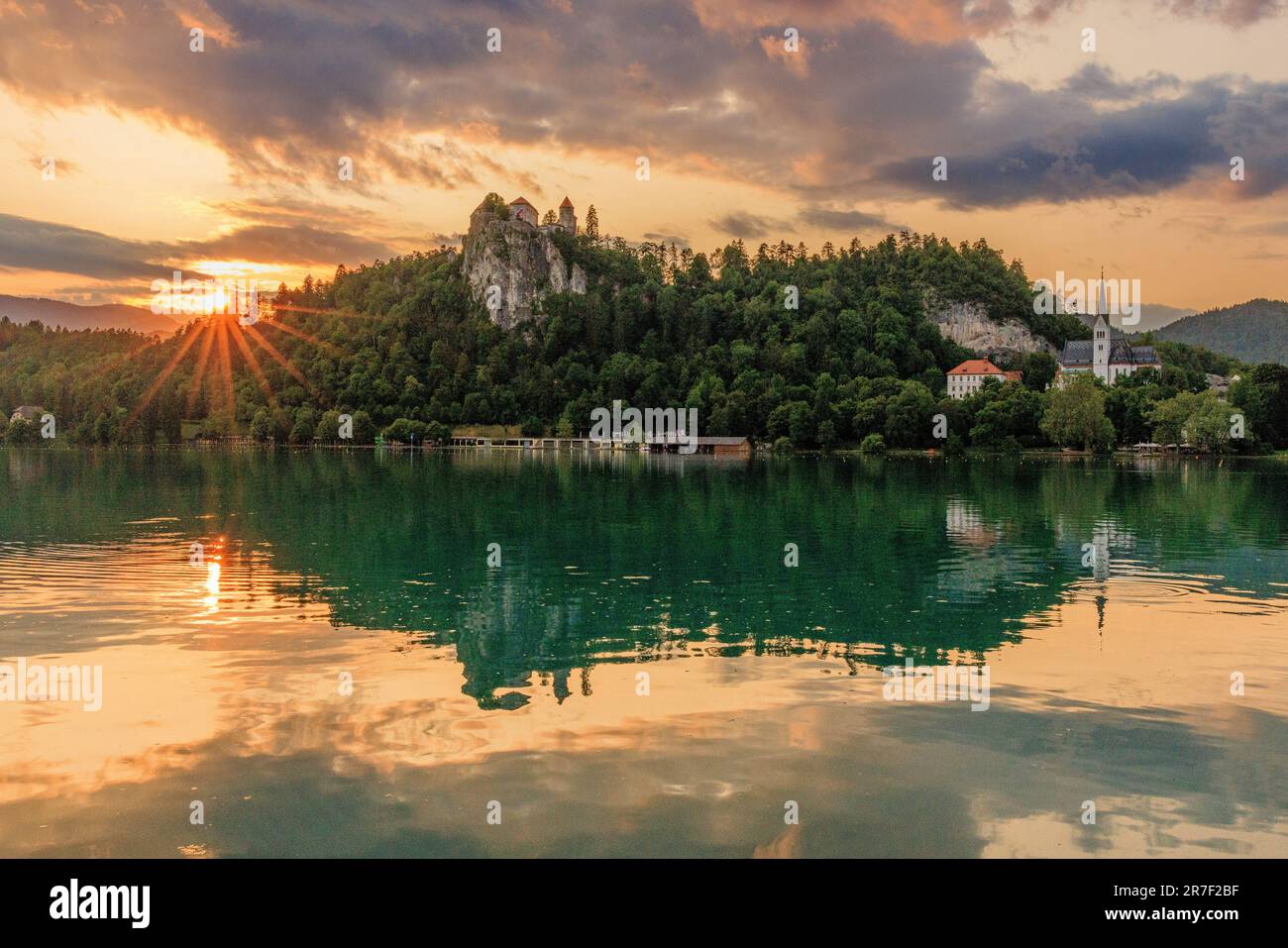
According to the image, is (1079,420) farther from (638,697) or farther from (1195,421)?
(638,697)

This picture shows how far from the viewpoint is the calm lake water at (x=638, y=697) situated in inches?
445

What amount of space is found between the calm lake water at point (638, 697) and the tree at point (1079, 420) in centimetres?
11551

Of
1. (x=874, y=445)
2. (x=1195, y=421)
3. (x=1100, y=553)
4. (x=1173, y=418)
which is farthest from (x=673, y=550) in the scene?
(x=1173, y=418)

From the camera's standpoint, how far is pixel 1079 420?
14738 cm

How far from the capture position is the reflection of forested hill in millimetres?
21641

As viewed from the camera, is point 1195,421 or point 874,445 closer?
point 1195,421

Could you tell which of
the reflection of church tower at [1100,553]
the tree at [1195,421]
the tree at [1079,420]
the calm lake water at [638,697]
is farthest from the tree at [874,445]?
the calm lake water at [638,697]

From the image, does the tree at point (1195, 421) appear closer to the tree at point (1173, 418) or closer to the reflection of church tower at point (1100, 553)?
the tree at point (1173, 418)

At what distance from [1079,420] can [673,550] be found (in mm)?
128632

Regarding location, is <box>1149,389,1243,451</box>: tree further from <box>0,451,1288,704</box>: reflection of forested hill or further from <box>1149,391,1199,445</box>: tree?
<box>0,451,1288,704</box>: reflection of forested hill

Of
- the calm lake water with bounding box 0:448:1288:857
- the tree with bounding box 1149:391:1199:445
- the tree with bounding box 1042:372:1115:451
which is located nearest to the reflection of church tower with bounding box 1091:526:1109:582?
the calm lake water with bounding box 0:448:1288:857

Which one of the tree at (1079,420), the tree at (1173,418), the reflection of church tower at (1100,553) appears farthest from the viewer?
the tree at (1079,420)
